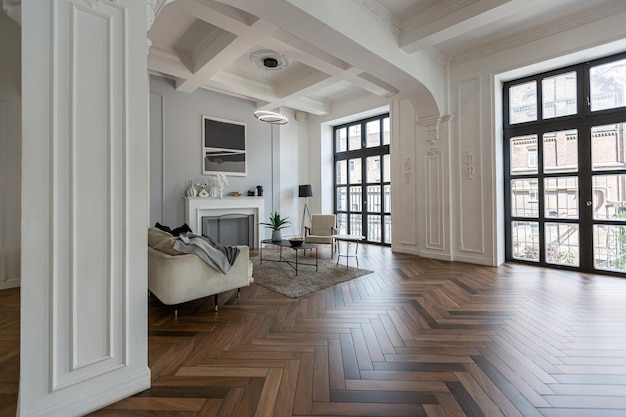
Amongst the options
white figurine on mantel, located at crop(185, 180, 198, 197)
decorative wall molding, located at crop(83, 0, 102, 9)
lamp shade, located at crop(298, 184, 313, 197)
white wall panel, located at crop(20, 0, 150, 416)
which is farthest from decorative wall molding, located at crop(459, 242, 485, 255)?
decorative wall molding, located at crop(83, 0, 102, 9)

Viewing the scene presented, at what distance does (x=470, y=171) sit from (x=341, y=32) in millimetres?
3222

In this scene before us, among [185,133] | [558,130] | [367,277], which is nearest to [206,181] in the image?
[185,133]

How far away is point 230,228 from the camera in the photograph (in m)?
6.66

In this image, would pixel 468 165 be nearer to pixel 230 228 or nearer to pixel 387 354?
pixel 387 354

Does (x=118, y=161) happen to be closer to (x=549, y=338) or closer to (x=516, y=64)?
(x=549, y=338)

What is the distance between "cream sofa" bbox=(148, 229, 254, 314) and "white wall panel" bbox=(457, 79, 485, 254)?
155 inches

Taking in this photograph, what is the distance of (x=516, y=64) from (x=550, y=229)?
257cm

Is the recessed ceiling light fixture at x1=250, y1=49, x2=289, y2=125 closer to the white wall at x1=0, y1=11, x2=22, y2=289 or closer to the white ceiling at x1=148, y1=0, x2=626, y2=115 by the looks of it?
the white ceiling at x1=148, y1=0, x2=626, y2=115

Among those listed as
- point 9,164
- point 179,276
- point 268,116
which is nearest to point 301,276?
point 179,276

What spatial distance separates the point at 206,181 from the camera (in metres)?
6.40

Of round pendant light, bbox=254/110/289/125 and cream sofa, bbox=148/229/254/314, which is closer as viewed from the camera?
cream sofa, bbox=148/229/254/314

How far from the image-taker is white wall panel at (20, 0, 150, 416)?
4.82 ft

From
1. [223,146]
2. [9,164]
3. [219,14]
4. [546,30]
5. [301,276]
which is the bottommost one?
[301,276]

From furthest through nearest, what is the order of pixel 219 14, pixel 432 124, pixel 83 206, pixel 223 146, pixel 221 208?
pixel 223 146 < pixel 221 208 < pixel 432 124 < pixel 219 14 < pixel 83 206
